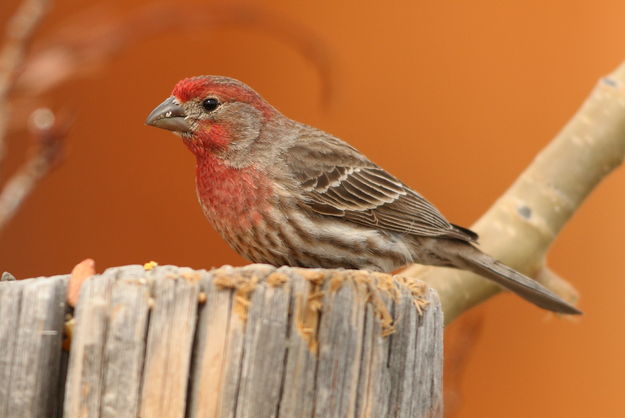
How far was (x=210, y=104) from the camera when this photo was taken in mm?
4059

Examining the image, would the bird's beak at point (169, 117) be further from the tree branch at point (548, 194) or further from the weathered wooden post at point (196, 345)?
the weathered wooden post at point (196, 345)

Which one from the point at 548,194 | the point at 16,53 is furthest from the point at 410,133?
the point at 16,53

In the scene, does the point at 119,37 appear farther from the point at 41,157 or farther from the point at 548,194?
the point at 548,194

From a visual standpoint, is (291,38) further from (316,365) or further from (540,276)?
(316,365)

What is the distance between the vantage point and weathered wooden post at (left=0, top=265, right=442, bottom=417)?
2.01 meters

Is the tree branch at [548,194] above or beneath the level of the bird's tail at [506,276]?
above

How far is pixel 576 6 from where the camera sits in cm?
592

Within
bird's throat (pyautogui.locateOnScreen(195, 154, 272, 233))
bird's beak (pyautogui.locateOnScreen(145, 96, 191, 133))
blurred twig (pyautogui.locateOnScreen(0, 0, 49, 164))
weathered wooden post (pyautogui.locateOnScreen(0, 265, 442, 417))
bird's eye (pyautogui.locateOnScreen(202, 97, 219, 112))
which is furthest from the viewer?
bird's eye (pyautogui.locateOnScreen(202, 97, 219, 112))

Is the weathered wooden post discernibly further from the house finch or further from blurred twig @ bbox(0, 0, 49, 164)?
the house finch

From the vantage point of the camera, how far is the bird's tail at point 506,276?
407 cm

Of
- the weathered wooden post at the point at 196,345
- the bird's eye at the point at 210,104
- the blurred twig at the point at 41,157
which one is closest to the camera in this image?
the weathered wooden post at the point at 196,345

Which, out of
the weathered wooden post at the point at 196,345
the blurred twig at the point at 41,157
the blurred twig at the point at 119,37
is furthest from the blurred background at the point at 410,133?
the weathered wooden post at the point at 196,345

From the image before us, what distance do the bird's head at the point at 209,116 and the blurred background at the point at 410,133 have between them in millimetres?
1545

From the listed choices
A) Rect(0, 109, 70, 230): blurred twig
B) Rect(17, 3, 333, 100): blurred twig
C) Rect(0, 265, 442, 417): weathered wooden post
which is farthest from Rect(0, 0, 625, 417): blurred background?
Rect(0, 265, 442, 417): weathered wooden post
